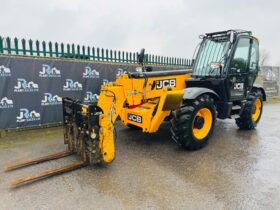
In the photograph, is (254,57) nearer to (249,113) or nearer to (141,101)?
(249,113)

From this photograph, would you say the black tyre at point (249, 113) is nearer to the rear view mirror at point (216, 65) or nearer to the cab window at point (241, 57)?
the cab window at point (241, 57)

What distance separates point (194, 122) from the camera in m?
4.69

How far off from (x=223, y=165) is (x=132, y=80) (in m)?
2.40

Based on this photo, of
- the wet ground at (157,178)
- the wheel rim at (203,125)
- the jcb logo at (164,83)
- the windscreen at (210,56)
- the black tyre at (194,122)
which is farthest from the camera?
the windscreen at (210,56)

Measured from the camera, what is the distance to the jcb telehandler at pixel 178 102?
12.1ft

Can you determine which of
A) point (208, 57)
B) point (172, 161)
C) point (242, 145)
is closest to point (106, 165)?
point (172, 161)

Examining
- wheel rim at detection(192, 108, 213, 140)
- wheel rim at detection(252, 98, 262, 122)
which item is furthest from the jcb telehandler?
wheel rim at detection(252, 98, 262, 122)

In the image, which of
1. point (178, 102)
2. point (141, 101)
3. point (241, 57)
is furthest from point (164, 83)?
point (241, 57)

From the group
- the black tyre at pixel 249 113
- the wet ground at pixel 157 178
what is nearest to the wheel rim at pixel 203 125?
the wet ground at pixel 157 178

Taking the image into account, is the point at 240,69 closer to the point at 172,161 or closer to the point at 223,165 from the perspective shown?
the point at 223,165

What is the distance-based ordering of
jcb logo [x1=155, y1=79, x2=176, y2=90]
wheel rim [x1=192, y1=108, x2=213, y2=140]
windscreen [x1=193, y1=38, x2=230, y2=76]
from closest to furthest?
wheel rim [x1=192, y1=108, x2=213, y2=140] < jcb logo [x1=155, y1=79, x2=176, y2=90] < windscreen [x1=193, y1=38, x2=230, y2=76]

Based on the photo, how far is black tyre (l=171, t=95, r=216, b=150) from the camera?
14.3ft

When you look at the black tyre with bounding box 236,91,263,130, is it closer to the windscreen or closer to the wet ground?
the wet ground

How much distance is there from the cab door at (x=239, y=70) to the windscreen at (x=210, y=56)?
0.85 feet
